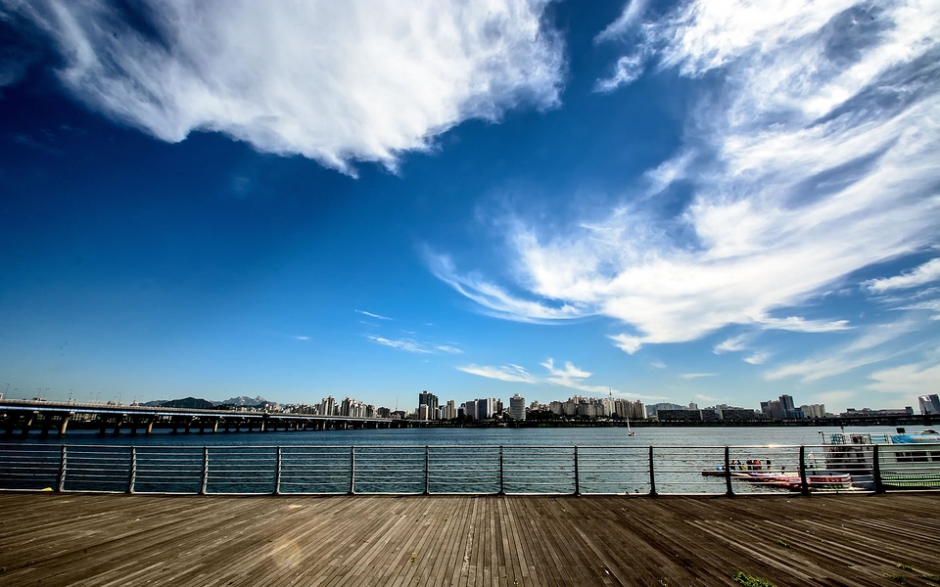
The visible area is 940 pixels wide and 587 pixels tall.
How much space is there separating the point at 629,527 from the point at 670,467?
4032cm

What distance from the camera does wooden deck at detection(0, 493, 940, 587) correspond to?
5.19 meters

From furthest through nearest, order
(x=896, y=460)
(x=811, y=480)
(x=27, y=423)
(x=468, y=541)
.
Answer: (x=27, y=423) → (x=811, y=480) → (x=896, y=460) → (x=468, y=541)

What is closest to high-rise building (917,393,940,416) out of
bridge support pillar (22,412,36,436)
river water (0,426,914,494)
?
river water (0,426,914,494)

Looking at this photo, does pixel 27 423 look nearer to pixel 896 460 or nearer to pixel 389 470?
pixel 389 470

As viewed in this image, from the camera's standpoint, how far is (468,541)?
6590 millimetres

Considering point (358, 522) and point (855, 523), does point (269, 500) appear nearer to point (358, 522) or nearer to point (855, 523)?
point (358, 522)

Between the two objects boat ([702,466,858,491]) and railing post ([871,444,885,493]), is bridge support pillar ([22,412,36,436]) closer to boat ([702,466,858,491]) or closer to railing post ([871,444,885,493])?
boat ([702,466,858,491])

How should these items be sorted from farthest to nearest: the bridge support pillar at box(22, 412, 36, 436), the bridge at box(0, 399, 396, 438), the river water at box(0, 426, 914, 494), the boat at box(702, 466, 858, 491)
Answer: the bridge support pillar at box(22, 412, 36, 436), the bridge at box(0, 399, 396, 438), the boat at box(702, 466, 858, 491), the river water at box(0, 426, 914, 494)

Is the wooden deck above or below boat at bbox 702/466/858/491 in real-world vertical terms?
above

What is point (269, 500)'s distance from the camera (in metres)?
9.96

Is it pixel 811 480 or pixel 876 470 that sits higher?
pixel 876 470

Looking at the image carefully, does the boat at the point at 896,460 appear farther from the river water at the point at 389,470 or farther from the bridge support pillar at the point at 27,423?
the bridge support pillar at the point at 27,423

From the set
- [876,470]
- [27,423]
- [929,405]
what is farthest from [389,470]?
[929,405]

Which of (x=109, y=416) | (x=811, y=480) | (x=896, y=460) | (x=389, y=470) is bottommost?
(x=109, y=416)
